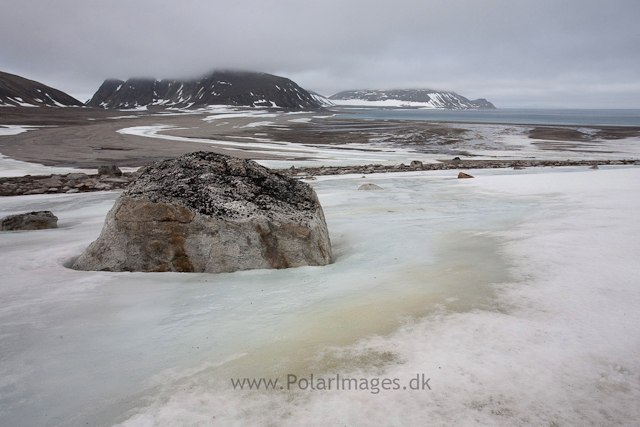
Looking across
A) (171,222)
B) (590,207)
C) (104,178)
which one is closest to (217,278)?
(171,222)

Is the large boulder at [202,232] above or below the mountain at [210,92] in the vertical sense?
below

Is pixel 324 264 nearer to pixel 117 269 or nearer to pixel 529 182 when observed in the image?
pixel 117 269

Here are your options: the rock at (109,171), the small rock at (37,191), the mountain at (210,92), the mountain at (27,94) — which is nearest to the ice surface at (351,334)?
the small rock at (37,191)

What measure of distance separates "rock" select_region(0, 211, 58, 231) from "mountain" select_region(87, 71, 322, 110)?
130 m

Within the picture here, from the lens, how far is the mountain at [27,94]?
8362 centimetres

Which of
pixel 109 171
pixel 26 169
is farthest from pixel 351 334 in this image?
pixel 26 169

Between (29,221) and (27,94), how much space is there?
11338cm

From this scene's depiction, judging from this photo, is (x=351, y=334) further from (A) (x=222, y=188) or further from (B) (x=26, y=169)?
(B) (x=26, y=169)

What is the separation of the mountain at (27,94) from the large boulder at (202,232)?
98.0 m

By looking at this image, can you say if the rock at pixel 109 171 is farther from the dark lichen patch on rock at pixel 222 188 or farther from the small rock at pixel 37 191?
the dark lichen patch on rock at pixel 222 188

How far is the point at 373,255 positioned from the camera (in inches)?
194

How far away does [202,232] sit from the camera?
15.0ft

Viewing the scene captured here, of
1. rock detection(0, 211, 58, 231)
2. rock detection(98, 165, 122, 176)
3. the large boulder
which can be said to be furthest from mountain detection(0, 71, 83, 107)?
the large boulder

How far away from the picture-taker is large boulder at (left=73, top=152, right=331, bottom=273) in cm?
454
